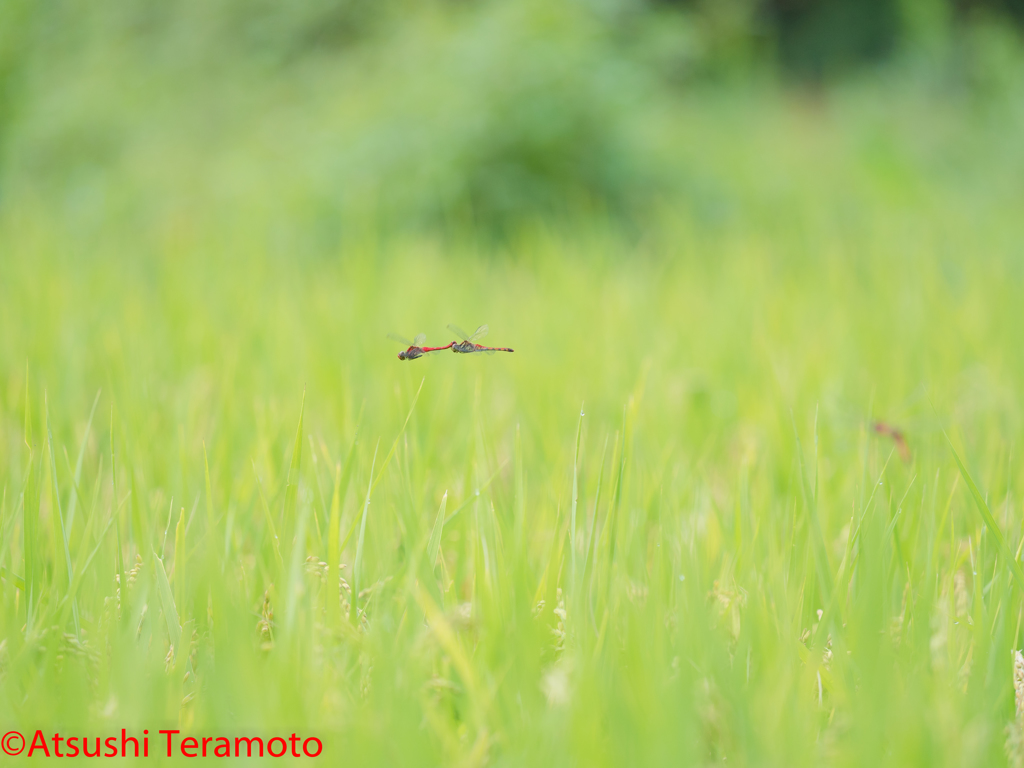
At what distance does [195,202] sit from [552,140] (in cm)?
178

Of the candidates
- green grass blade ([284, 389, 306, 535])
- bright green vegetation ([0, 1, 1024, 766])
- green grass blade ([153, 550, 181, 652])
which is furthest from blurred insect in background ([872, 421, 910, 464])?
green grass blade ([153, 550, 181, 652])

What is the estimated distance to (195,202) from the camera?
3.72 m

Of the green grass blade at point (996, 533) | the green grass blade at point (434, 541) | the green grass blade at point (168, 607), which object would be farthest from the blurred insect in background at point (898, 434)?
the green grass blade at point (168, 607)

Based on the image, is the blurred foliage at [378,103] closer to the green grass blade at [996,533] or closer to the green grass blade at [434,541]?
the green grass blade at [434,541]

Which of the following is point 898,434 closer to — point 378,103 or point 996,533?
point 996,533

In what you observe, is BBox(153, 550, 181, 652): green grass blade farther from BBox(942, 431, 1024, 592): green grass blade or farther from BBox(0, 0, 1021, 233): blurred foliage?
BBox(0, 0, 1021, 233): blurred foliage

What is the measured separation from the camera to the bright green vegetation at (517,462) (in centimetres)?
59

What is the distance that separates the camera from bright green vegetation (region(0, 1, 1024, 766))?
0.59 metres

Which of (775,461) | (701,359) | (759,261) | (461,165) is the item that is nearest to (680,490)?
(775,461)

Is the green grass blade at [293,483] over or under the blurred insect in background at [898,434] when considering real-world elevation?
over

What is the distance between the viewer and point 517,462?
0.84 m

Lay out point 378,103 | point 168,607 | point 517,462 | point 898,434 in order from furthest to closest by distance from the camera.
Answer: point 378,103 < point 898,434 < point 517,462 < point 168,607

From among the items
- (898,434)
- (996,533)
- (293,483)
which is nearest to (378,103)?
(898,434)

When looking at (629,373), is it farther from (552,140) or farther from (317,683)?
(552,140)
